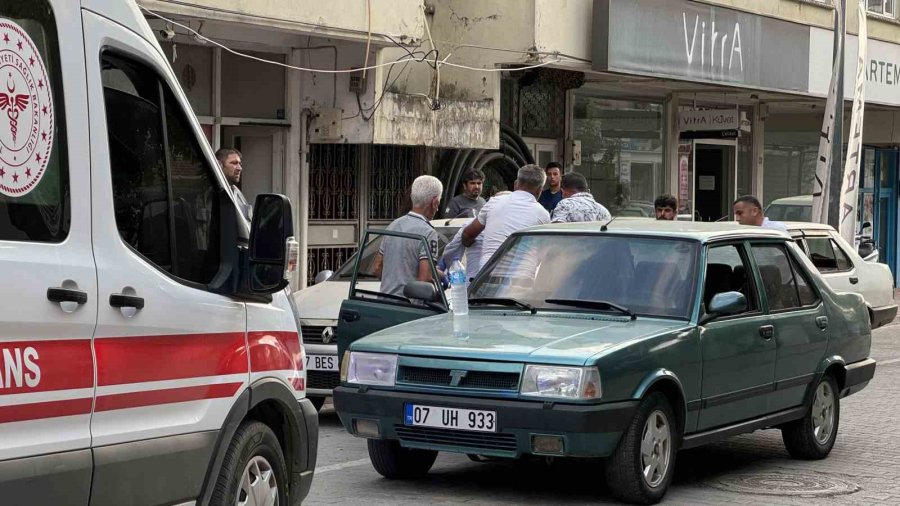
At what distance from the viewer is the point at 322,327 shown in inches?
452

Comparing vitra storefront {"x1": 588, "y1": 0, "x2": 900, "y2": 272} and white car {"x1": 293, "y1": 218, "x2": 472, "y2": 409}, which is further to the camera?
vitra storefront {"x1": 588, "y1": 0, "x2": 900, "y2": 272}

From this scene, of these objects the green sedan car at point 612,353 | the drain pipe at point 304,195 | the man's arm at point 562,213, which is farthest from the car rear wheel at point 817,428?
the drain pipe at point 304,195

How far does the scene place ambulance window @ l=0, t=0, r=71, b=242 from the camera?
14.8ft

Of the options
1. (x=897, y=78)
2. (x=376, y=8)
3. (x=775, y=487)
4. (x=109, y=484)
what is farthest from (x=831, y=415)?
(x=897, y=78)

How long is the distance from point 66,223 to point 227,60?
12584 millimetres

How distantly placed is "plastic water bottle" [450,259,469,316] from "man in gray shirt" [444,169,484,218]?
531cm

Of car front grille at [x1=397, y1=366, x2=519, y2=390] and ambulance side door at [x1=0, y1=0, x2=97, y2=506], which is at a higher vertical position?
Result: ambulance side door at [x1=0, y1=0, x2=97, y2=506]

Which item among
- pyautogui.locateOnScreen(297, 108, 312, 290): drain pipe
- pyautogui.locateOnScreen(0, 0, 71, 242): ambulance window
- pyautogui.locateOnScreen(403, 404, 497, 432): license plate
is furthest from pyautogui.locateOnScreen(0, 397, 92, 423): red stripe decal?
pyautogui.locateOnScreen(297, 108, 312, 290): drain pipe

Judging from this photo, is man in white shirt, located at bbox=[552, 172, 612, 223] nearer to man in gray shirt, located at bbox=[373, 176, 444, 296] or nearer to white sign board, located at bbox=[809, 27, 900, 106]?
man in gray shirt, located at bbox=[373, 176, 444, 296]

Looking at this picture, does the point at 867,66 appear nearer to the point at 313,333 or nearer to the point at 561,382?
the point at 313,333

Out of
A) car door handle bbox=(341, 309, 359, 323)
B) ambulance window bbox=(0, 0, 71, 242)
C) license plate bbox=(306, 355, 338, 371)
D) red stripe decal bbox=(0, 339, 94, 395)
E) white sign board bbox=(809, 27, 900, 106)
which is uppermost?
white sign board bbox=(809, 27, 900, 106)

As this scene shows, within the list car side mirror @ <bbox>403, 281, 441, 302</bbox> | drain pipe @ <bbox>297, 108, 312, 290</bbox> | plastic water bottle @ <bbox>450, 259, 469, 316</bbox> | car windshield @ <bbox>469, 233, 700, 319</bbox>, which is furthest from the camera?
drain pipe @ <bbox>297, 108, 312, 290</bbox>

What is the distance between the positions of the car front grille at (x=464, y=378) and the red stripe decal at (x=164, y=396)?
2468mm

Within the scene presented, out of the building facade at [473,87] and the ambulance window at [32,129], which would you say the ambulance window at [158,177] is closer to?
the ambulance window at [32,129]
